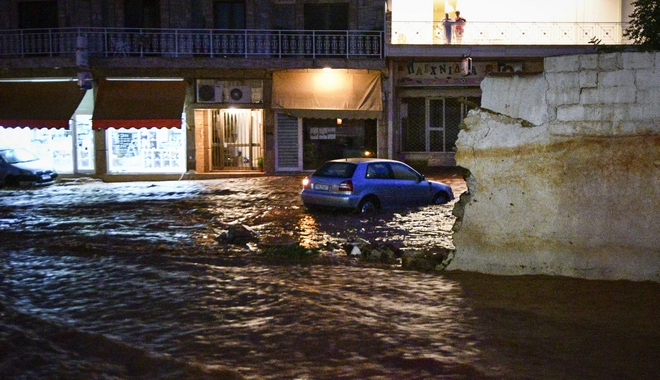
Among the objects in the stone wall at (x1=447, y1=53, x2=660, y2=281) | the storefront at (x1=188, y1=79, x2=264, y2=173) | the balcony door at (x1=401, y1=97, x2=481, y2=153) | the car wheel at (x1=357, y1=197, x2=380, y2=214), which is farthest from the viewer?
the balcony door at (x1=401, y1=97, x2=481, y2=153)

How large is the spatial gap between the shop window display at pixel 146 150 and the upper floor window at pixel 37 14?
457 centimetres

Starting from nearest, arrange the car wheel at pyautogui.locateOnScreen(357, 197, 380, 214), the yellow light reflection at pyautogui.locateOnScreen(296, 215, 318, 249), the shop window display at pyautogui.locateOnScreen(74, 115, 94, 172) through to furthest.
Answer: the yellow light reflection at pyautogui.locateOnScreen(296, 215, 318, 249)
the car wheel at pyautogui.locateOnScreen(357, 197, 380, 214)
the shop window display at pyautogui.locateOnScreen(74, 115, 94, 172)

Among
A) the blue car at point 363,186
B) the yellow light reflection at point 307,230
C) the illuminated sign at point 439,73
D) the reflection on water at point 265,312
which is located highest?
the illuminated sign at point 439,73

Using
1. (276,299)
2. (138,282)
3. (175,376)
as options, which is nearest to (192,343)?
(175,376)

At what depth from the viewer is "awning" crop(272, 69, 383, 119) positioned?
26.2m

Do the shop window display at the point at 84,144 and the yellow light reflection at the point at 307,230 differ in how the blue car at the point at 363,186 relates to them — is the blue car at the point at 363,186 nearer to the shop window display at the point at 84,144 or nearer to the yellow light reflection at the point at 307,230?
the yellow light reflection at the point at 307,230

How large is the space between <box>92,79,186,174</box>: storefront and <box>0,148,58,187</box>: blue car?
2.27 metres

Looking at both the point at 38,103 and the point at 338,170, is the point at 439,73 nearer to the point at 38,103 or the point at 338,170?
the point at 338,170

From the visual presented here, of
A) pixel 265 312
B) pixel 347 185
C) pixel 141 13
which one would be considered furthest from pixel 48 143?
pixel 265 312

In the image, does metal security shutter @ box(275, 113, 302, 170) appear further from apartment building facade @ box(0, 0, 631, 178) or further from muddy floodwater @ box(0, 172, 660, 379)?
muddy floodwater @ box(0, 172, 660, 379)

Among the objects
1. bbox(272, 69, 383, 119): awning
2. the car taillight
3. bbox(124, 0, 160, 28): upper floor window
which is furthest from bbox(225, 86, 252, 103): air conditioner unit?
the car taillight

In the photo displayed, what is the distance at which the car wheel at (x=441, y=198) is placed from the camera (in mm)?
17938

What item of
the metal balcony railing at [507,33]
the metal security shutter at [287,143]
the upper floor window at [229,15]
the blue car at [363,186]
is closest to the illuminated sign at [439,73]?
the metal balcony railing at [507,33]

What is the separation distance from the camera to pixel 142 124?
24.8 m
